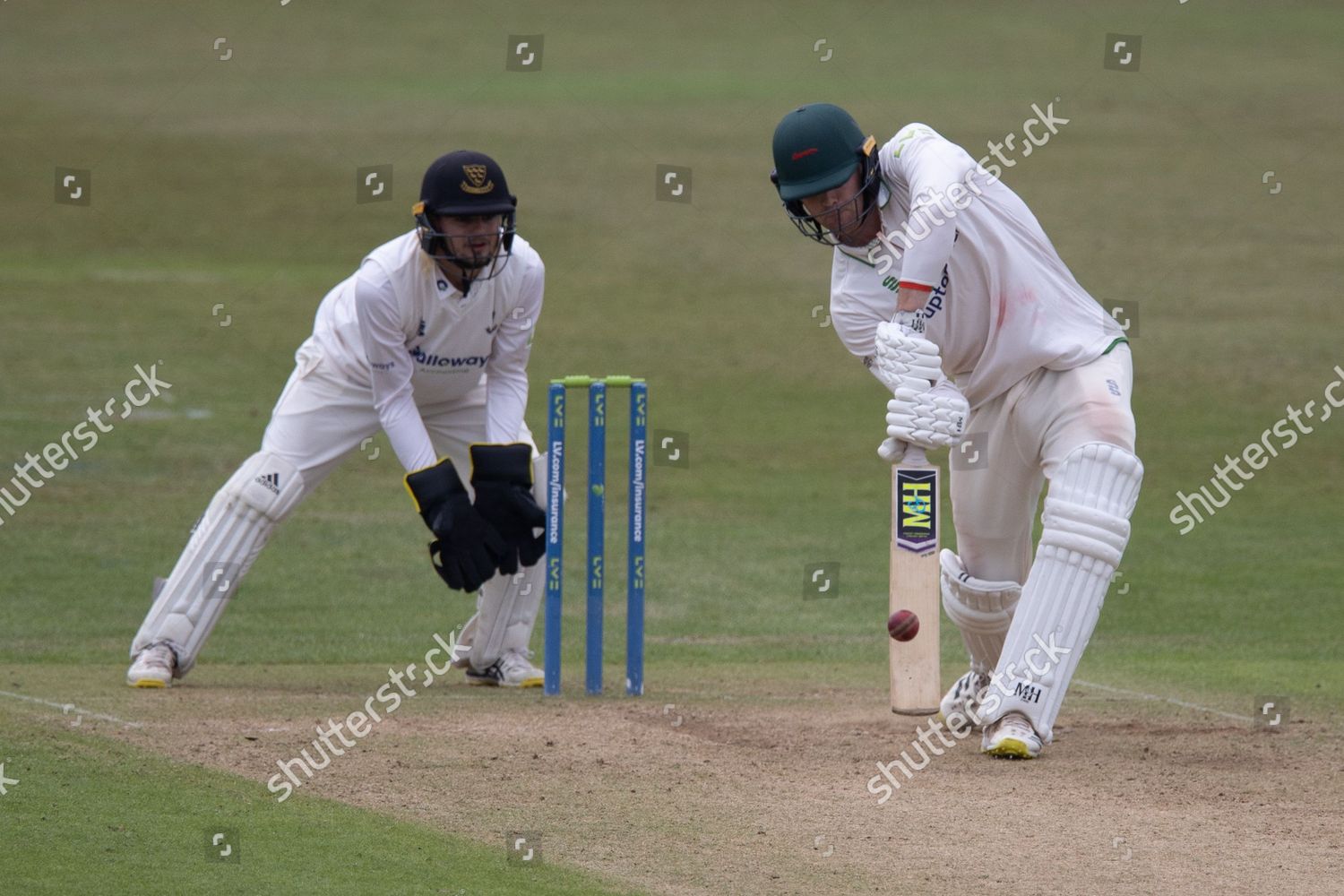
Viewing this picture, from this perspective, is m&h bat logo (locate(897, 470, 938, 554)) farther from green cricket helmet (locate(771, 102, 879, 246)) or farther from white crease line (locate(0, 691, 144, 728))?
white crease line (locate(0, 691, 144, 728))

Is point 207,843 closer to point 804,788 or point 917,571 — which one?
point 804,788

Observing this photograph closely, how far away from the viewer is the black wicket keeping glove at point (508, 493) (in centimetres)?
712

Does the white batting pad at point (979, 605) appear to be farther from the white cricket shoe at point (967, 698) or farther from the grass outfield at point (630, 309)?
the grass outfield at point (630, 309)

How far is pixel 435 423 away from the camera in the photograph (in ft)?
25.7

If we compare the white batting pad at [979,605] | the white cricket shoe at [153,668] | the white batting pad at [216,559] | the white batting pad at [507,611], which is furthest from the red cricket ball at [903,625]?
the white cricket shoe at [153,668]

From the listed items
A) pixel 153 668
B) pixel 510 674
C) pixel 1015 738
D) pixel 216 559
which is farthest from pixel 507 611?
pixel 1015 738

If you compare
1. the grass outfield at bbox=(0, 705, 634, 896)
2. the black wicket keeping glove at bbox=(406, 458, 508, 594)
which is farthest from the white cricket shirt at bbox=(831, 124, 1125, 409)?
the grass outfield at bbox=(0, 705, 634, 896)

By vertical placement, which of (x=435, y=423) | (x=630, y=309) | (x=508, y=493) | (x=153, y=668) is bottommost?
(x=153, y=668)

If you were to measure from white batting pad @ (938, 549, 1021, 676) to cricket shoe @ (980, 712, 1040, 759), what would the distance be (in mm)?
390

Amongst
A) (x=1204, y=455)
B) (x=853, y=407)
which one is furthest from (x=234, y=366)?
(x=1204, y=455)

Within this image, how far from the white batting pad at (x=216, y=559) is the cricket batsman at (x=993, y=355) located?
2.51 m

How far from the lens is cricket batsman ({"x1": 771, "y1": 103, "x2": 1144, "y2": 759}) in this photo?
5750 mm

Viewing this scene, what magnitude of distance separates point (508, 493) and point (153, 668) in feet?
5.21

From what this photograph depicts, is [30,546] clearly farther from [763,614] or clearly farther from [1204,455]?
[1204,455]
